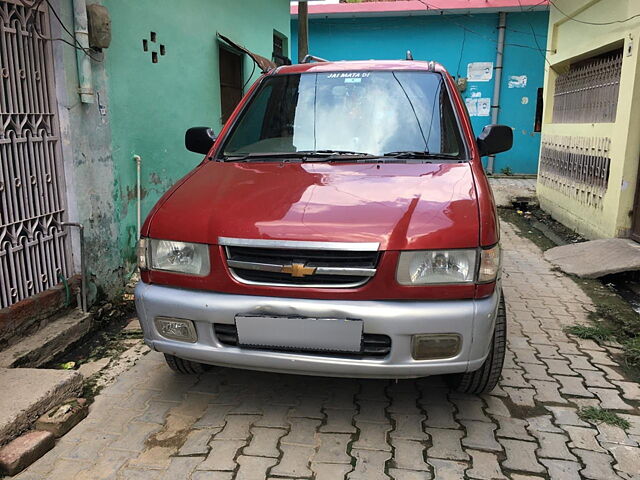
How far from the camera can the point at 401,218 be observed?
7.92 ft

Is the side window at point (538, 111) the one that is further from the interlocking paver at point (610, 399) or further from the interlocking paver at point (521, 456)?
the interlocking paver at point (521, 456)

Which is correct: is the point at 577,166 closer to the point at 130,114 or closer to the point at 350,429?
the point at 130,114

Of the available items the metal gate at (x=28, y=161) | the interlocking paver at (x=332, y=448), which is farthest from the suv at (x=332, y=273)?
the metal gate at (x=28, y=161)

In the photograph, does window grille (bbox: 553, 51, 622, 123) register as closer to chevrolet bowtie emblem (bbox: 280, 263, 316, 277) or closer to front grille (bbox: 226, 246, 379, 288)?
front grille (bbox: 226, 246, 379, 288)

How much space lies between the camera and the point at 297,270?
2361 mm

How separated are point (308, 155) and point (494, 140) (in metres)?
1.26

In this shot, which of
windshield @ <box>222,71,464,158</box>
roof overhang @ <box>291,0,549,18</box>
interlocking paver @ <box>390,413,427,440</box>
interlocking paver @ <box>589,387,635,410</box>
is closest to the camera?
interlocking paver @ <box>390,413,427,440</box>

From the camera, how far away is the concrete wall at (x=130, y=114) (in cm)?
388

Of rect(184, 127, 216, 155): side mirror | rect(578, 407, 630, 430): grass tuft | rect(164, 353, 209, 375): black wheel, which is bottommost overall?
rect(578, 407, 630, 430): grass tuft

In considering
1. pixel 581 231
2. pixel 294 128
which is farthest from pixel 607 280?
pixel 294 128

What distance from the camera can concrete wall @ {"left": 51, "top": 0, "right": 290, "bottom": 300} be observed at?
388 centimetres

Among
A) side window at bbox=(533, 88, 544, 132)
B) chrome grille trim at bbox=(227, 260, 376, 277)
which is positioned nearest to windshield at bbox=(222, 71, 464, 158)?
chrome grille trim at bbox=(227, 260, 376, 277)

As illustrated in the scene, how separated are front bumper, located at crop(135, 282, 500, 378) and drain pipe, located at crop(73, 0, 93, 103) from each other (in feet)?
6.74

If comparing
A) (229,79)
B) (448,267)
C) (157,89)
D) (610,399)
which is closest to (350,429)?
(448,267)
